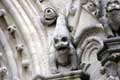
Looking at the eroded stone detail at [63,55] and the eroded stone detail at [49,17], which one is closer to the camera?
the eroded stone detail at [63,55]

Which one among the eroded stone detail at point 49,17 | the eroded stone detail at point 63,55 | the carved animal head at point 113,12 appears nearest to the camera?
the carved animal head at point 113,12

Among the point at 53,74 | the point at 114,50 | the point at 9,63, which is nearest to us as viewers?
the point at 114,50

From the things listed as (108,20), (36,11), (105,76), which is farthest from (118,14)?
(36,11)

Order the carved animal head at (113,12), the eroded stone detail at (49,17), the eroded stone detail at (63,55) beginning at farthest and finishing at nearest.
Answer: the eroded stone detail at (49,17) → the eroded stone detail at (63,55) → the carved animal head at (113,12)

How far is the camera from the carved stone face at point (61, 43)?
4.82 meters

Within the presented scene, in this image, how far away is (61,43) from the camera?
190 inches

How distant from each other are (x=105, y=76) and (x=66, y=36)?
583mm

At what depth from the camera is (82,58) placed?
191 inches

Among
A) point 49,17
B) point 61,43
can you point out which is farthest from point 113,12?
point 49,17

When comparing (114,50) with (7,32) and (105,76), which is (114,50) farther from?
(7,32)

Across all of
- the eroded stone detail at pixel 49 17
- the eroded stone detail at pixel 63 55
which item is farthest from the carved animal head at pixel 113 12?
the eroded stone detail at pixel 49 17

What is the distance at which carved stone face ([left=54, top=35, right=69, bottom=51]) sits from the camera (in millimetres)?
4824

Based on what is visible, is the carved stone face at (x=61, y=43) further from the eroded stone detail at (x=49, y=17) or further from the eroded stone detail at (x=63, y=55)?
the eroded stone detail at (x=49, y=17)

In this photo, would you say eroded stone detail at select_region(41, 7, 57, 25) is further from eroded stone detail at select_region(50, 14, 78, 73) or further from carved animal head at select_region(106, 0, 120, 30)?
carved animal head at select_region(106, 0, 120, 30)
